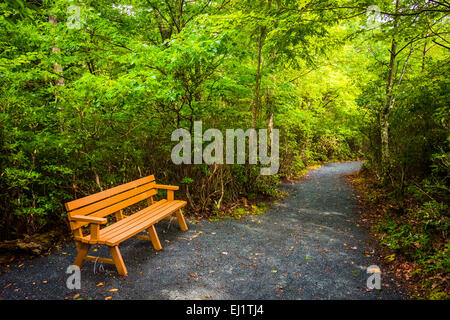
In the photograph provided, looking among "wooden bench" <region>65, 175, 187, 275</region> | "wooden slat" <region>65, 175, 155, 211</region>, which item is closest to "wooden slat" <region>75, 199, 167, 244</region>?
"wooden bench" <region>65, 175, 187, 275</region>

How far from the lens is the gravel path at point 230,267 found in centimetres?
297

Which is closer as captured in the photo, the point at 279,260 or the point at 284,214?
the point at 279,260

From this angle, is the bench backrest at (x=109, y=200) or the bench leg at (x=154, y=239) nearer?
the bench backrest at (x=109, y=200)

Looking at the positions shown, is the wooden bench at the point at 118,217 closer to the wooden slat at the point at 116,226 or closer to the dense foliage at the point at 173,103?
the wooden slat at the point at 116,226

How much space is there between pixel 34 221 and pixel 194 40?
4.10m

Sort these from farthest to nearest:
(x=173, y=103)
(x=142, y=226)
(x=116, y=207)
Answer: (x=173, y=103) → (x=116, y=207) → (x=142, y=226)

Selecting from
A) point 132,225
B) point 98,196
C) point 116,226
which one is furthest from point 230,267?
point 98,196

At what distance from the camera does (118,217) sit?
13.5 feet

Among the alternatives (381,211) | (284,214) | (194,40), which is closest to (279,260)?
(284,214)

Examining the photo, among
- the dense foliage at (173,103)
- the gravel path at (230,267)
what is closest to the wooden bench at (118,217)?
the gravel path at (230,267)

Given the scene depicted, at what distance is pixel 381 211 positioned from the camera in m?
5.68

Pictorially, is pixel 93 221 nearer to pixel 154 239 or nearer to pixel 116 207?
pixel 116 207

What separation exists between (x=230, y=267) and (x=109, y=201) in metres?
2.13
